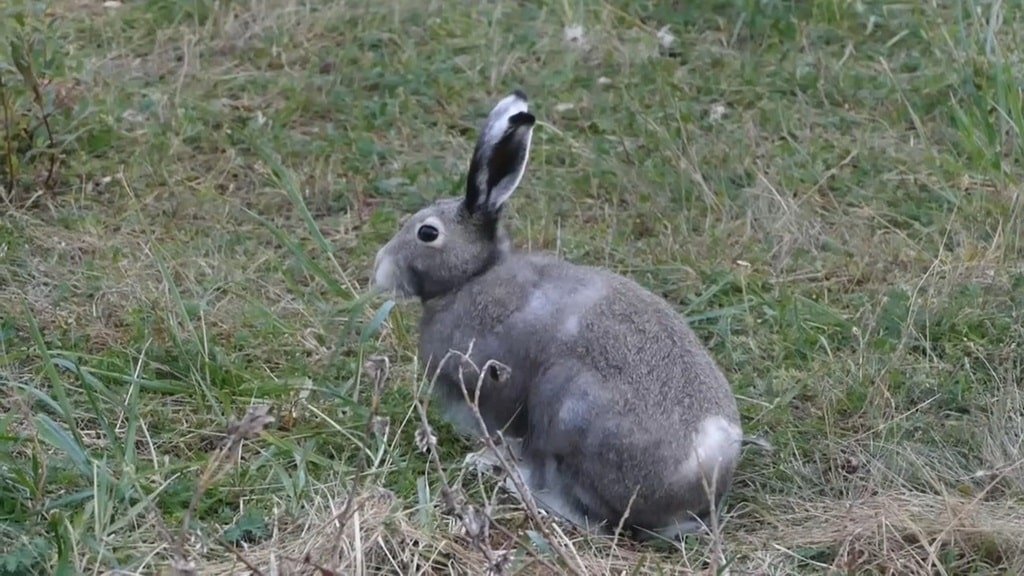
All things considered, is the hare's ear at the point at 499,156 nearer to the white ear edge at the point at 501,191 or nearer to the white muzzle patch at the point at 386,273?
the white ear edge at the point at 501,191

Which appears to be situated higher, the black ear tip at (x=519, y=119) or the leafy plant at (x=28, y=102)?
the black ear tip at (x=519, y=119)

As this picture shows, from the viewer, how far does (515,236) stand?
6336mm

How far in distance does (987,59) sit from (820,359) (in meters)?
2.31

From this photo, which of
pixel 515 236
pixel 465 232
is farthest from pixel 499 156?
pixel 515 236

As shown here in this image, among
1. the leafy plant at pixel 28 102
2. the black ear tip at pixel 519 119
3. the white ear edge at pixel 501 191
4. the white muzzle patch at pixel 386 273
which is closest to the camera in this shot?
the black ear tip at pixel 519 119

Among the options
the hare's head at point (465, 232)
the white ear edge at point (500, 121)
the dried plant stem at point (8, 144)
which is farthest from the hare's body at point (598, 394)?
the dried plant stem at point (8, 144)

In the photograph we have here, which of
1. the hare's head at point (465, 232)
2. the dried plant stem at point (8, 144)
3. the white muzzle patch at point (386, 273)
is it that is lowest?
the dried plant stem at point (8, 144)

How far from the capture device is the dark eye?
499 centimetres

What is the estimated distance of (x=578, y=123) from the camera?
283 inches

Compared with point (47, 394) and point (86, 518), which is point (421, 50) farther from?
point (86, 518)

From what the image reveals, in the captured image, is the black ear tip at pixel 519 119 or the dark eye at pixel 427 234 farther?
the dark eye at pixel 427 234

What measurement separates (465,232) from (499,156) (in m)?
0.27

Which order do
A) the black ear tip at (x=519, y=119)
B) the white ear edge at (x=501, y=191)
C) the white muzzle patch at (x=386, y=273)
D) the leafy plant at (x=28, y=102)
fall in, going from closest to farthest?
1. the black ear tip at (x=519, y=119)
2. the white ear edge at (x=501, y=191)
3. the white muzzle patch at (x=386, y=273)
4. the leafy plant at (x=28, y=102)

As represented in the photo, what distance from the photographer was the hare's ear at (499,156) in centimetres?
481
